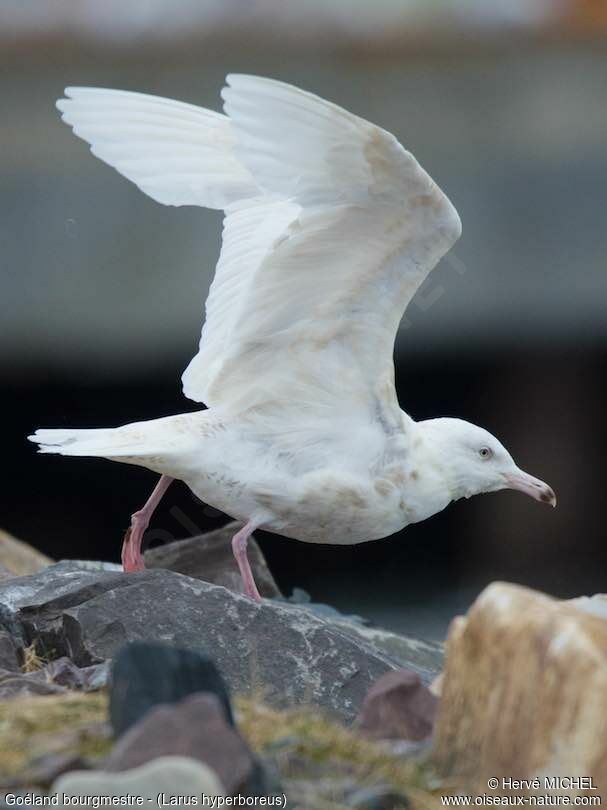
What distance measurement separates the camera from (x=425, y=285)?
12.8m

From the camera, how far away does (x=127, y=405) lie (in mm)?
14703

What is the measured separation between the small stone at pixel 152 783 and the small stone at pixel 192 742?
137mm

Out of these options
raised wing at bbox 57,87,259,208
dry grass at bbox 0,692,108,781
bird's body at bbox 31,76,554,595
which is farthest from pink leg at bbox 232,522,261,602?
dry grass at bbox 0,692,108,781

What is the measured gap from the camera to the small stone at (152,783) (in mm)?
4461

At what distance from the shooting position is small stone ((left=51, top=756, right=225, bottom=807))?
446cm

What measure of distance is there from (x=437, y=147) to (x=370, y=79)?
0.75m

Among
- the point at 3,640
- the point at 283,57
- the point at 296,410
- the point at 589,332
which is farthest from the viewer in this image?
the point at 589,332

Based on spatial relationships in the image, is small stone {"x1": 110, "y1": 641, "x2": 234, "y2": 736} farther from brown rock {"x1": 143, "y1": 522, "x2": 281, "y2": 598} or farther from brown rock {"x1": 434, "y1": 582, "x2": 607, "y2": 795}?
brown rock {"x1": 143, "y1": 522, "x2": 281, "y2": 598}

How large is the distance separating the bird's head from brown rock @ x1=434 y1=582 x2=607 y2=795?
115 inches

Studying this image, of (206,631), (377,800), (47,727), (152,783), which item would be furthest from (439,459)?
(152,783)

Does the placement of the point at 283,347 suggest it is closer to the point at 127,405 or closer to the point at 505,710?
the point at 505,710

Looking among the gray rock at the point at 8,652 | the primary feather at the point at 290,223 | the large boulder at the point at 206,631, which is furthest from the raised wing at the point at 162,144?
the gray rock at the point at 8,652

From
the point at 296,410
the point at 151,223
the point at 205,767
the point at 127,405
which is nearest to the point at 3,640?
the point at 296,410

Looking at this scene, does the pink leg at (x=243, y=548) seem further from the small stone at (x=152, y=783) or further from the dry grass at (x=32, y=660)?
the small stone at (x=152, y=783)
